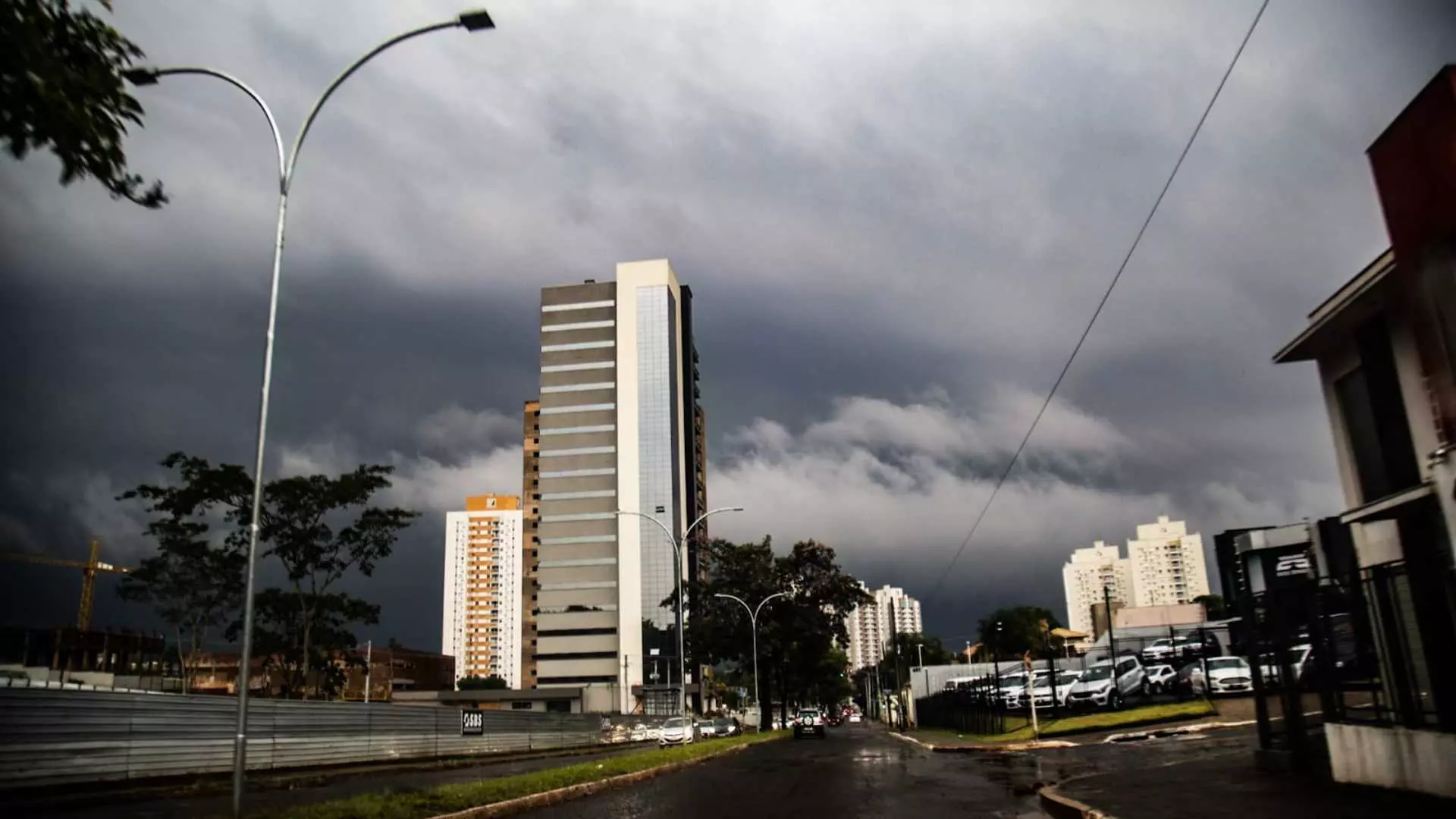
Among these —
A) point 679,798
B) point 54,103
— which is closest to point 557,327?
point 679,798

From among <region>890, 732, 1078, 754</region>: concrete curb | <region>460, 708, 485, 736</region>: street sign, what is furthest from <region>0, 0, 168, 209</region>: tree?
<region>460, 708, 485, 736</region>: street sign

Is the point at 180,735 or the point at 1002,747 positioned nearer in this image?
the point at 180,735

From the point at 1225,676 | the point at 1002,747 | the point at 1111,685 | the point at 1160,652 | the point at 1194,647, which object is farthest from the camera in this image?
the point at 1160,652

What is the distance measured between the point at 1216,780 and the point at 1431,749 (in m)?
3.61

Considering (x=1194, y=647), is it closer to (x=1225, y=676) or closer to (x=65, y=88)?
(x=1225, y=676)

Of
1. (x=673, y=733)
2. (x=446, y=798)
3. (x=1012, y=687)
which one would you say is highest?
(x=1012, y=687)

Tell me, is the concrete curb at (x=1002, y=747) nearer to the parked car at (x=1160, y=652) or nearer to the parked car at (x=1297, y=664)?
the parked car at (x=1160, y=652)

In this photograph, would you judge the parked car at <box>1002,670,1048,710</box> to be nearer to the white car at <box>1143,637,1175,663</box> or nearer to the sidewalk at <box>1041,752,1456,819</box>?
the white car at <box>1143,637,1175,663</box>

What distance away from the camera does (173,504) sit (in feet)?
153

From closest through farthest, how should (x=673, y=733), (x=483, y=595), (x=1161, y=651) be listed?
(x=1161, y=651)
(x=673, y=733)
(x=483, y=595)

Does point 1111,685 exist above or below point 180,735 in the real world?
below

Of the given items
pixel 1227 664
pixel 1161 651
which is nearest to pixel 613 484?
pixel 1161 651

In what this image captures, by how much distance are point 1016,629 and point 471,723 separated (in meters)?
107

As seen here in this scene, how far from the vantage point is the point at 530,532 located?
5433 inches
